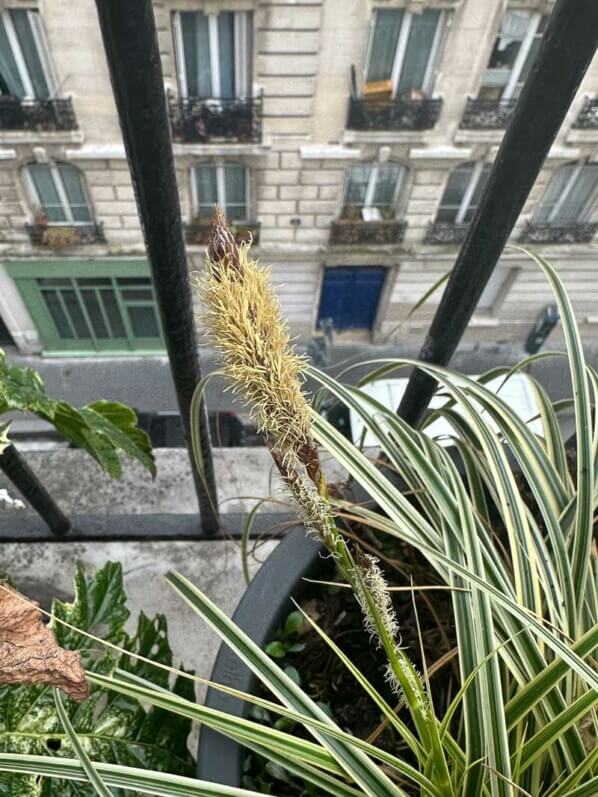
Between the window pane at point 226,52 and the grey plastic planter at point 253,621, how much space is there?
277 centimetres

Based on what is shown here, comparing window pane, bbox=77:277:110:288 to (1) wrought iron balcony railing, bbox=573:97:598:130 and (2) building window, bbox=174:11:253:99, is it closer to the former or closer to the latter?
(2) building window, bbox=174:11:253:99

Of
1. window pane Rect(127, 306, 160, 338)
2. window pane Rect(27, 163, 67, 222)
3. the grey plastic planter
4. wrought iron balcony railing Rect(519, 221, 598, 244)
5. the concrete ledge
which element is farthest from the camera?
window pane Rect(127, 306, 160, 338)

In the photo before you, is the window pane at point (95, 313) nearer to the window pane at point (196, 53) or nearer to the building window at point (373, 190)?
the window pane at point (196, 53)

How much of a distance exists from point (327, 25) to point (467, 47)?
696 mm

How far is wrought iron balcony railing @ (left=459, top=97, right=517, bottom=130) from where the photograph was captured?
2.86 metres

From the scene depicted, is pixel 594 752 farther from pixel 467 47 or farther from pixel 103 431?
pixel 467 47

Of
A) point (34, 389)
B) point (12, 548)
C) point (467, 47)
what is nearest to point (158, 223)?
point (34, 389)

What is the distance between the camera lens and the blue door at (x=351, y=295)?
3.85 metres

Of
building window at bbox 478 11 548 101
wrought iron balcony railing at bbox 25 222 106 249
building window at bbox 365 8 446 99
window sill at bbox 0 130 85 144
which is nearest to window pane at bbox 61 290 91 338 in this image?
wrought iron balcony railing at bbox 25 222 106 249

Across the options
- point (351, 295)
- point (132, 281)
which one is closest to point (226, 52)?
point (132, 281)

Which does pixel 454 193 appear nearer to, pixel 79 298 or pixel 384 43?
pixel 384 43

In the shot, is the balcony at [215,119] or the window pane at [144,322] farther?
the window pane at [144,322]

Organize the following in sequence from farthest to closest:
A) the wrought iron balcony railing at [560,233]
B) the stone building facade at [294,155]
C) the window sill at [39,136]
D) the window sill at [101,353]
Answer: the window sill at [101,353], the wrought iron balcony railing at [560,233], the window sill at [39,136], the stone building facade at [294,155]

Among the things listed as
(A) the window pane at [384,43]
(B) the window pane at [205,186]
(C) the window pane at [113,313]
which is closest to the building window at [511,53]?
(A) the window pane at [384,43]
